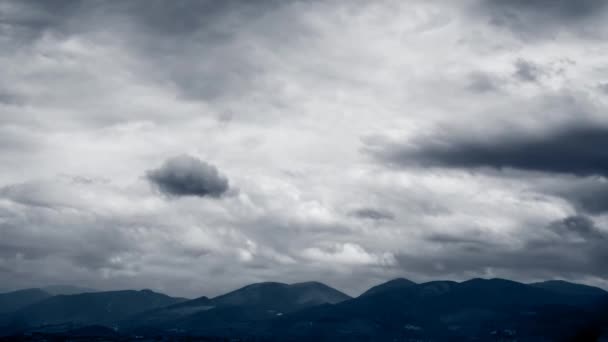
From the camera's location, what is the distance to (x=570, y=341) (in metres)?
107

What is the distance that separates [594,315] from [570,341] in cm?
1016

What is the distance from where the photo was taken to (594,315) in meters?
114
